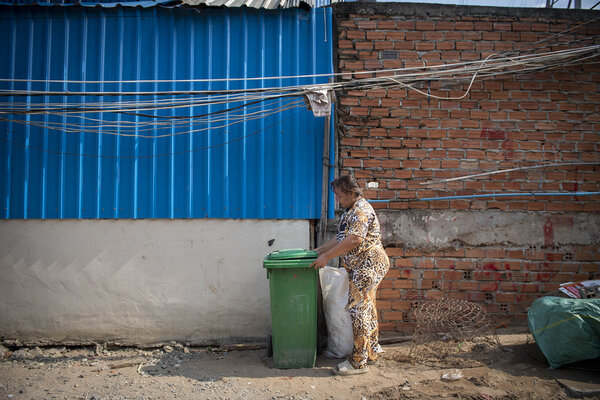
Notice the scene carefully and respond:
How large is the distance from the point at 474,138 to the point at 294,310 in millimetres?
2831

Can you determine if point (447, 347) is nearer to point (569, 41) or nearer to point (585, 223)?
point (585, 223)

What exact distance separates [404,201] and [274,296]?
6.11 feet

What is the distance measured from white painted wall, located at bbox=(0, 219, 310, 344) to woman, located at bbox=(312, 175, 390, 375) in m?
0.90

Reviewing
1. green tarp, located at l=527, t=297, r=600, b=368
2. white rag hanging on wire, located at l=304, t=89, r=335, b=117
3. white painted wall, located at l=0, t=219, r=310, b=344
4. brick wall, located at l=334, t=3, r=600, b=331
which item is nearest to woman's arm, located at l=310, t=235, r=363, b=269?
white painted wall, located at l=0, t=219, r=310, b=344

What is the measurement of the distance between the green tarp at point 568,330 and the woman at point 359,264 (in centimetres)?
147

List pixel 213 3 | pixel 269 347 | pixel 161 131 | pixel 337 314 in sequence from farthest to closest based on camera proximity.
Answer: pixel 161 131, pixel 213 3, pixel 269 347, pixel 337 314

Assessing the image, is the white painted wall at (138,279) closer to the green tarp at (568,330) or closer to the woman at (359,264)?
the woman at (359,264)

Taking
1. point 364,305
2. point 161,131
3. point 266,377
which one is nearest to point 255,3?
point 161,131

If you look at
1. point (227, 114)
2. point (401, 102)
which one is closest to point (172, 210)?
point (227, 114)

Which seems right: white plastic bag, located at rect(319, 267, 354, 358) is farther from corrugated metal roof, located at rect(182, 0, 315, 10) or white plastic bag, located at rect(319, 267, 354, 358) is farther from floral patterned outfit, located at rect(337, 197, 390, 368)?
corrugated metal roof, located at rect(182, 0, 315, 10)

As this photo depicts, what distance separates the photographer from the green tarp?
3.42m

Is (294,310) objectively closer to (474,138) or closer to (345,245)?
(345,245)

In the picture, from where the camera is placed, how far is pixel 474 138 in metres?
4.65

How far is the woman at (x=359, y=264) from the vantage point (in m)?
3.66
